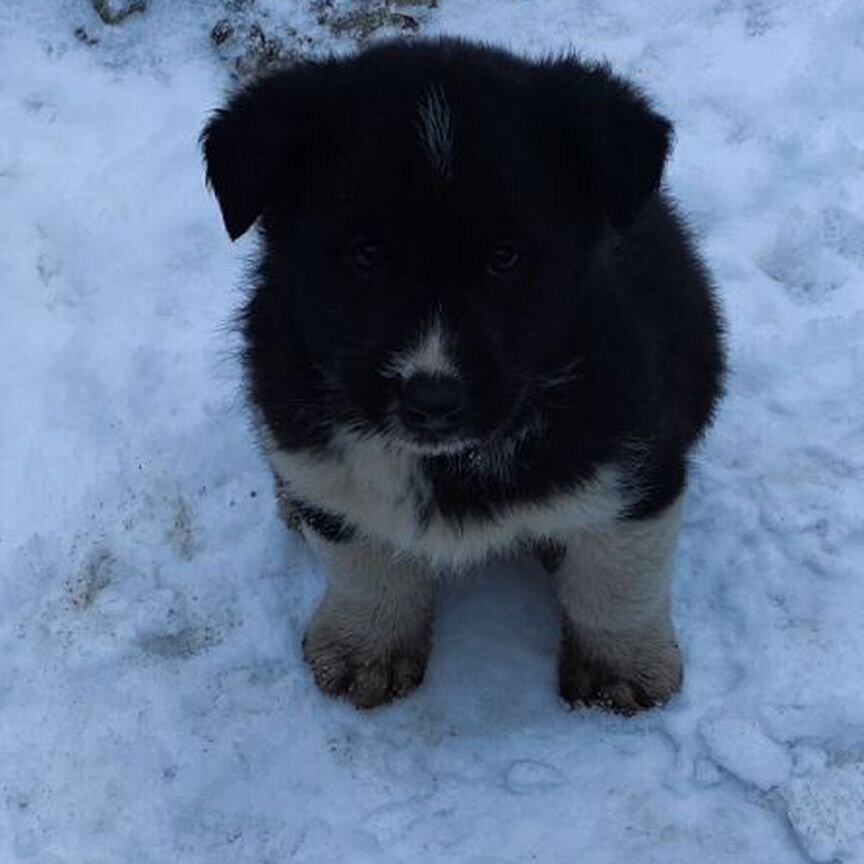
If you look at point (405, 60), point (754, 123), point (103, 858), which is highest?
point (405, 60)

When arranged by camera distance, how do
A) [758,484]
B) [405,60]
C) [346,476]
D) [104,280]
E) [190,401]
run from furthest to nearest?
1. [104,280]
2. [190,401]
3. [758,484]
4. [346,476]
5. [405,60]

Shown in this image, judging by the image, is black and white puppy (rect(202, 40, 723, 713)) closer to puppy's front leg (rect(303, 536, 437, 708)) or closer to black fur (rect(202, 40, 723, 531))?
black fur (rect(202, 40, 723, 531))

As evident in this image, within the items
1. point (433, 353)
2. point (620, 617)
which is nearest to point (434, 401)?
point (433, 353)

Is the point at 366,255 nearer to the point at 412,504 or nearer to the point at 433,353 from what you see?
the point at 433,353

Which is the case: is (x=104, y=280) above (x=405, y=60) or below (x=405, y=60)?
below

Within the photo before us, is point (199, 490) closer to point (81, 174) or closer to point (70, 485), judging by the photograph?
point (70, 485)

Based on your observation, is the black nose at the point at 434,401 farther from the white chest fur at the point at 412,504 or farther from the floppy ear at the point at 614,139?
the floppy ear at the point at 614,139

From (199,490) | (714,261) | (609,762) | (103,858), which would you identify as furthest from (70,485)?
(714,261)
